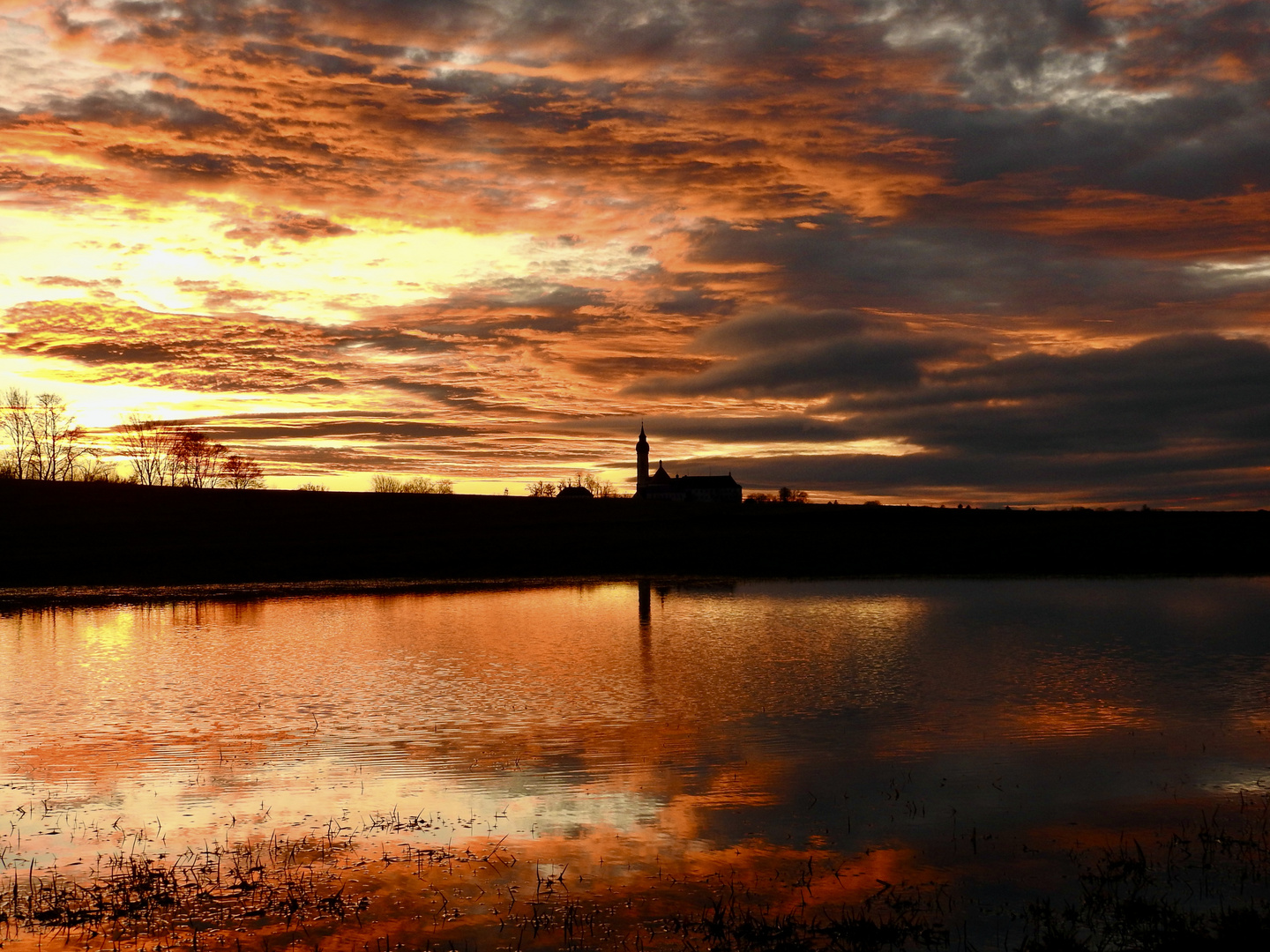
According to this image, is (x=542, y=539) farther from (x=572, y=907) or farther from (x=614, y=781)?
(x=572, y=907)

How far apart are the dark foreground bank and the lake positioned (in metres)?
31.2

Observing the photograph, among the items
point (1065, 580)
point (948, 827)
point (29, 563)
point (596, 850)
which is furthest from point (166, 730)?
point (29, 563)

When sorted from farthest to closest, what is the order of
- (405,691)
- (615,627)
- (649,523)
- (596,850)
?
1. (649,523)
2. (615,627)
3. (405,691)
4. (596,850)

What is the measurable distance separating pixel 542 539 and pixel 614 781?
66.0m

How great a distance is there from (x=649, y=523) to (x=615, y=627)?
6225cm

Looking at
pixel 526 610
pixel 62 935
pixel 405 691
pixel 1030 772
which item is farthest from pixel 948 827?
pixel 526 610

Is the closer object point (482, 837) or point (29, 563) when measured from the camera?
point (482, 837)

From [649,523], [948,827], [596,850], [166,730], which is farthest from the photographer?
[649,523]

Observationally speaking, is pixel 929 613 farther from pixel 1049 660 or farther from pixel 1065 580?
pixel 1065 580

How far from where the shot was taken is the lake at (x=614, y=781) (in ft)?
34.1

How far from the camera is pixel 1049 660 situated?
26.7m

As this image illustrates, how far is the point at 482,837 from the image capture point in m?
12.7

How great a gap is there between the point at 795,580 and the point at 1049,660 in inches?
1141

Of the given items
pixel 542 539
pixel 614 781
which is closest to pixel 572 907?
pixel 614 781
